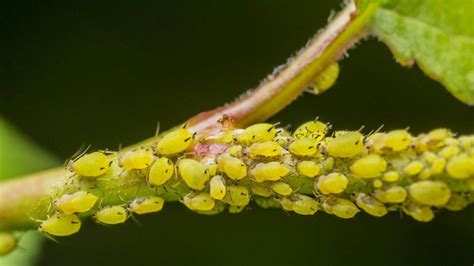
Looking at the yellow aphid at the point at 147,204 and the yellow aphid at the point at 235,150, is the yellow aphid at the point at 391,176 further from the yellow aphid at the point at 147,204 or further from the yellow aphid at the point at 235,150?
the yellow aphid at the point at 147,204

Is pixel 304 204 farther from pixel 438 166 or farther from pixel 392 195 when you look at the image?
pixel 438 166

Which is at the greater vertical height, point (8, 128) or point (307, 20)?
point (307, 20)

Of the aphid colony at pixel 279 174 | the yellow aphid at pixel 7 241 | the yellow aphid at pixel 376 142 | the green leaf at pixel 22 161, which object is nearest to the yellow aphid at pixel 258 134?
the aphid colony at pixel 279 174

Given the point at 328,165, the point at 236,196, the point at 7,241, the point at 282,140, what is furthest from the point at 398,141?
the point at 7,241

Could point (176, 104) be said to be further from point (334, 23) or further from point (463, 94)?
point (463, 94)

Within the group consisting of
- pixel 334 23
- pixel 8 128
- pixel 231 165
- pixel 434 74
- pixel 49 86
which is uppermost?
pixel 49 86

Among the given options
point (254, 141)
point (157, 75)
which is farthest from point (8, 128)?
point (254, 141)
